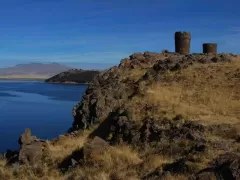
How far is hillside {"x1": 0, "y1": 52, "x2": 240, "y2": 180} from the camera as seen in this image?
37.7ft

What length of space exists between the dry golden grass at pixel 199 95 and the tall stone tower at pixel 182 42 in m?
5.16

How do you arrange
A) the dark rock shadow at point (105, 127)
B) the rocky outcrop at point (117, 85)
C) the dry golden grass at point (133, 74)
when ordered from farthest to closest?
the dry golden grass at point (133, 74)
the rocky outcrop at point (117, 85)
the dark rock shadow at point (105, 127)

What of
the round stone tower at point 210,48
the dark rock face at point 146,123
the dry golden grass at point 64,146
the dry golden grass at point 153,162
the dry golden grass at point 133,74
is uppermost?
the round stone tower at point 210,48

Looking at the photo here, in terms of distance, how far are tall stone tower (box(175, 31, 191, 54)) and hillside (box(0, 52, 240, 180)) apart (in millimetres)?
3274

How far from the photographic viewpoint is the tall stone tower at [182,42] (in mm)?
29469

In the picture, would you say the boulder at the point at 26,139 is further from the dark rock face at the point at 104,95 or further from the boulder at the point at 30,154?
the dark rock face at the point at 104,95

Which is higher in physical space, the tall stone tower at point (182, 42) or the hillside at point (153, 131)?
the tall stone tower at point (182, 42)

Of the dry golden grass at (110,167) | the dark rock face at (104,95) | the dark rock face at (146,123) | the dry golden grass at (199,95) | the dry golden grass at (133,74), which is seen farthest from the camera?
the dry golden grass at (133,74)

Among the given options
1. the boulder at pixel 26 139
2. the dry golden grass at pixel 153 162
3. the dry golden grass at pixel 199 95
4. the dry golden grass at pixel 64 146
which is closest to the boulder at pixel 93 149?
the dry golden grass at pixel 153 162

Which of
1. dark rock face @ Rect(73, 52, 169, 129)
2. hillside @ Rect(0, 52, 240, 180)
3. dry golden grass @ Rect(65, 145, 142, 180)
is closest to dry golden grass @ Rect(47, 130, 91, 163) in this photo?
hillside @ Rect(0, 52, 240, 180)

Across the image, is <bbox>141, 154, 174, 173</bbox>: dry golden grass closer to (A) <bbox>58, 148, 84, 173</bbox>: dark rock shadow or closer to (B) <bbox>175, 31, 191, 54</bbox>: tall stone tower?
(A) <bbox>58, 148, 84, 173</bbox>: dark rock shadow

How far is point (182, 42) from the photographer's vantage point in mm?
30172

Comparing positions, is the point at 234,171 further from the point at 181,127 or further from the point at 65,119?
the point at 65,119

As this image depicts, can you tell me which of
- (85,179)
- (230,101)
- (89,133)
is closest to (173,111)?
(230,101)
